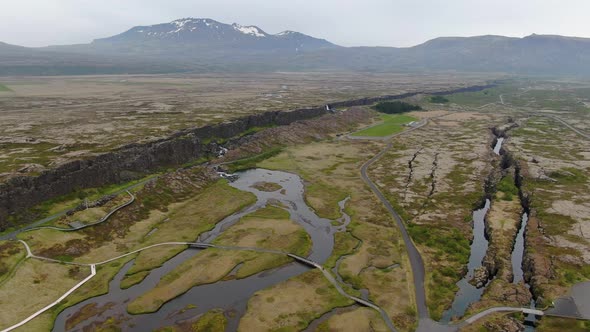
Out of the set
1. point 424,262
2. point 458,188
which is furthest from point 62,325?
point 458,188

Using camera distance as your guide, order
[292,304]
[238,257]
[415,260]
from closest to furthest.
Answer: [292,304], [415,260], [238,257]

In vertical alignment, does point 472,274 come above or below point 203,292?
above

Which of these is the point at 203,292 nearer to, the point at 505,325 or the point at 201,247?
the point at 201,247

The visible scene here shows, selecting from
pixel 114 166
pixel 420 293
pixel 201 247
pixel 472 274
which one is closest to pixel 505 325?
pixel 420 293

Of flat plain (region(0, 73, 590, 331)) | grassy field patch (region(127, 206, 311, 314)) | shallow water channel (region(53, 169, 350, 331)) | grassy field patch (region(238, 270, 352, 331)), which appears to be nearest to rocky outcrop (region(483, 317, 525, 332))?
flat plain (region(0, 73, 590, 331))

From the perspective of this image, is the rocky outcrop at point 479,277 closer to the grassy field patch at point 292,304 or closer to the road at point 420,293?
the road at point 420,293

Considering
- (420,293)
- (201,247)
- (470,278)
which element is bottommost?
(201,247)

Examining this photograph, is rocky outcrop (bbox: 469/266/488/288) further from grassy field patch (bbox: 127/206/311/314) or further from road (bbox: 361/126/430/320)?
grassy field patch (bbox: 127/206/311/314)

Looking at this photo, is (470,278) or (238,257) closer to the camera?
(470,278)
